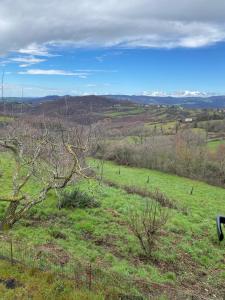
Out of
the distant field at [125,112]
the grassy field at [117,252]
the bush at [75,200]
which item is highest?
the distant field at [125,112]

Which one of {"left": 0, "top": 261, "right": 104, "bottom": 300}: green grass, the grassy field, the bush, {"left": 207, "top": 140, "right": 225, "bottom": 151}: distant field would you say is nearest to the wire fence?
the grassy field

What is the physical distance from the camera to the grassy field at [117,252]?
12.4 meters

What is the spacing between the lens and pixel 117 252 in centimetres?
1683

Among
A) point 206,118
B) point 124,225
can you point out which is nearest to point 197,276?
point 124,225

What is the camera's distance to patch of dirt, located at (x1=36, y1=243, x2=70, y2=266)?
1429cm

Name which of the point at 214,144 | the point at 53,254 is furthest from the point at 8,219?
the point at 214,144

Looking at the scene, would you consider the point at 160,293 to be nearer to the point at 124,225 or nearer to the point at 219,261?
the point at 219,261

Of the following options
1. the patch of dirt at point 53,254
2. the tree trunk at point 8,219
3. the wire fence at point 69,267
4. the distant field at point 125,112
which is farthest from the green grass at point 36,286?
the distant field at point 125,112

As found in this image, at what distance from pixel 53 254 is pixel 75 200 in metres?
7.83

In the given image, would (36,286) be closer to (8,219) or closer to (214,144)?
(8,219)

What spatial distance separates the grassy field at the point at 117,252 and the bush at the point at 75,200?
0.58 m

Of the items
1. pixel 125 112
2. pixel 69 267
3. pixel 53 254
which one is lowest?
pixel 53 254

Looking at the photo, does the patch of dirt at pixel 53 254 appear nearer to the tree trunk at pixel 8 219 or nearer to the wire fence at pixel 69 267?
the wire fence at pixel 69 267

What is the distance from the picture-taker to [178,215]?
24625 millimetres
